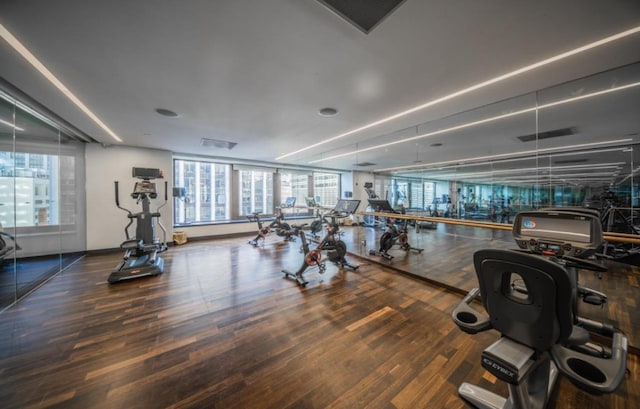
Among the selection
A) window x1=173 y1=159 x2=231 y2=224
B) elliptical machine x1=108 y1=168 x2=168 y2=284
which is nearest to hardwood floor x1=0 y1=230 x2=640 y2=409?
elliptical machine x1=108 y1=168 x2=168 y2=284

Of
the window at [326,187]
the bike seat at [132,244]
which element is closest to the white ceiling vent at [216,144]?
the bike seat at [132,244]

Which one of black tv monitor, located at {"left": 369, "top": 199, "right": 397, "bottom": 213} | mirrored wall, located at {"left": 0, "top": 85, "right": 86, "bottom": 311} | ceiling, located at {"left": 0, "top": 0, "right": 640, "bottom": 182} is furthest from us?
black tv monitor, located at {"left": 369, "top": 199, "right": 397, "bottom": 213}

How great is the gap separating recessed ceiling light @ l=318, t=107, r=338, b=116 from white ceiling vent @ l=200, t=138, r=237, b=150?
2799 millimetres

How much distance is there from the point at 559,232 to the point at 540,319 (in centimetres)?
82

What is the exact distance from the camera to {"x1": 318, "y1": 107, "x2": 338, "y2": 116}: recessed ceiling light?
128 inches

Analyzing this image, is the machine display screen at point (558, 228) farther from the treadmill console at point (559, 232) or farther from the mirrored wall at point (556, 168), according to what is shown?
the mirrored wall at point (556, 168)

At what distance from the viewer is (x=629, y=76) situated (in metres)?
2.28

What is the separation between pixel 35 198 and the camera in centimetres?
354

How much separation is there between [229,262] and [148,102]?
3181 millimetres

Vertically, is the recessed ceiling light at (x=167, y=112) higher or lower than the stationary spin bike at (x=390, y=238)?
higher

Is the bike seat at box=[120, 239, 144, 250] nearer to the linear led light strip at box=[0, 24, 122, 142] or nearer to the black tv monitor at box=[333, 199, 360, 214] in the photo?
the linear led light strip at box=[0, 24, 122, 142]

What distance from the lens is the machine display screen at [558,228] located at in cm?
146

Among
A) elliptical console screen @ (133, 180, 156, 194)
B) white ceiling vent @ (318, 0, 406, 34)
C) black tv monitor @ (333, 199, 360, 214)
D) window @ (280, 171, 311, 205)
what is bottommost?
black tv monitor @ (333, 199, 360, 214)

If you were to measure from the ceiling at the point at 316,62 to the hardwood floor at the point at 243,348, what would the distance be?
275 cm
